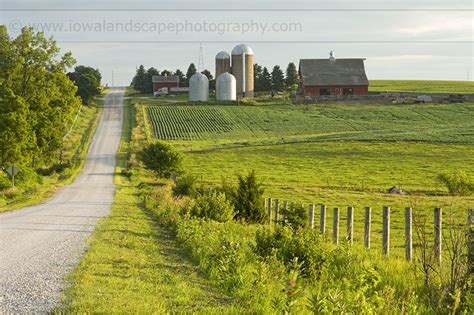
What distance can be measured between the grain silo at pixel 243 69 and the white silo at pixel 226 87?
553cm

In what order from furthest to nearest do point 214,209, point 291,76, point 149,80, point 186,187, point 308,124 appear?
point 149,80, point 291,76, point 308,124, point 186,187, point 214,209

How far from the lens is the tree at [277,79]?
127 meters

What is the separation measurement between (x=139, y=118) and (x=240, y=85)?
28455 millimetres

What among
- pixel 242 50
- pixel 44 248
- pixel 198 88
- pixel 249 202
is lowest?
pixel 249 202

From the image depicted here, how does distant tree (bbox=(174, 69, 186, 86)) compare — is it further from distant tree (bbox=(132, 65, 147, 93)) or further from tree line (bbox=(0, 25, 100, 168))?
tree line (bbox=(0, 25, 100, 168))

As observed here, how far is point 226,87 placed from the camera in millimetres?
112438

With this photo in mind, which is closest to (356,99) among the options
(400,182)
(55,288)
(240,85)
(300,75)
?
(300,75)

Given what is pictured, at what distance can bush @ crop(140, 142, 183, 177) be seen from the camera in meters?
50.3

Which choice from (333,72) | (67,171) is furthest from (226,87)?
(67,171)

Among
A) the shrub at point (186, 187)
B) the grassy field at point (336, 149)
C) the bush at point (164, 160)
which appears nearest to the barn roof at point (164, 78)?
the grassy field at point (336, 149)

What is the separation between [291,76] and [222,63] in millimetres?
13514

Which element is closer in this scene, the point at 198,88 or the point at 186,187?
the point at 186,187

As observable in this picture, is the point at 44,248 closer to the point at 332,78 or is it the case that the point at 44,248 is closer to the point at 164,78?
the point at 332,78

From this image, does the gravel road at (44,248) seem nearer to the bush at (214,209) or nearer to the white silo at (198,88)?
the bush at (214,209)
